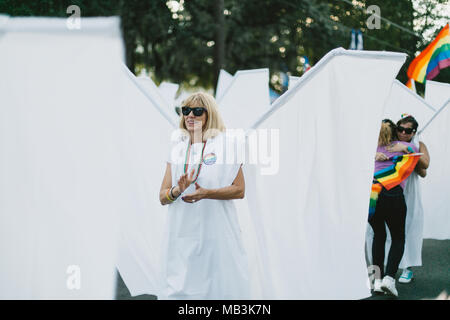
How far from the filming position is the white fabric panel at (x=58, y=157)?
1972 millimetres

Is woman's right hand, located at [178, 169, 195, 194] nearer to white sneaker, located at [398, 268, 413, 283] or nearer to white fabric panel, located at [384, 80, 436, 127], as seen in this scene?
white sneaker, located at [398, 268, 413, 283]

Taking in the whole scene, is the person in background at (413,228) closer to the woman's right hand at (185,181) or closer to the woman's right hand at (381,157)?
the woman's right hand at (381,157)

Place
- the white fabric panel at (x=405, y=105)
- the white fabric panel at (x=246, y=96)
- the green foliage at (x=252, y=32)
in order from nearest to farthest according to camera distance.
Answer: the white fabric panel at (x=405, y=105), the white fabric panel at (x=246, y=96), the green foliage at (x=252, y=32)

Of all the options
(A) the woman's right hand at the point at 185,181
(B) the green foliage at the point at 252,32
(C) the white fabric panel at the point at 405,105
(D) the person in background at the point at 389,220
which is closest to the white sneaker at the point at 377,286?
(D) the person in background at the point at 389,220

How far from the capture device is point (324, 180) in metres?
3.45

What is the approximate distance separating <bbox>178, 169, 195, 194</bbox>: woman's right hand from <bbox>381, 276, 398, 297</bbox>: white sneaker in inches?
101

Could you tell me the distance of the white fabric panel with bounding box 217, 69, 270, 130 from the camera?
7527mm

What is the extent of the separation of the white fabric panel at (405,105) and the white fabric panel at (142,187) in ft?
13.7

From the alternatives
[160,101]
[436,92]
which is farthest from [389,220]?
[436,92]

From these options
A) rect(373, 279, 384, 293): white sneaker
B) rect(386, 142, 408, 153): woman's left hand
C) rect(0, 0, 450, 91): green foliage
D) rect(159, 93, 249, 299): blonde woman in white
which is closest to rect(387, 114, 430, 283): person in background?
rect(386, 142, 408, 153): woman's left hand

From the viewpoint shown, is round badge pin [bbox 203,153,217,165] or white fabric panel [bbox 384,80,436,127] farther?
white fabric panel [bbox 384,80,436,127]

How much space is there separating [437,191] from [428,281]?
1.91m

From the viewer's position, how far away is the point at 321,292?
3424mm
